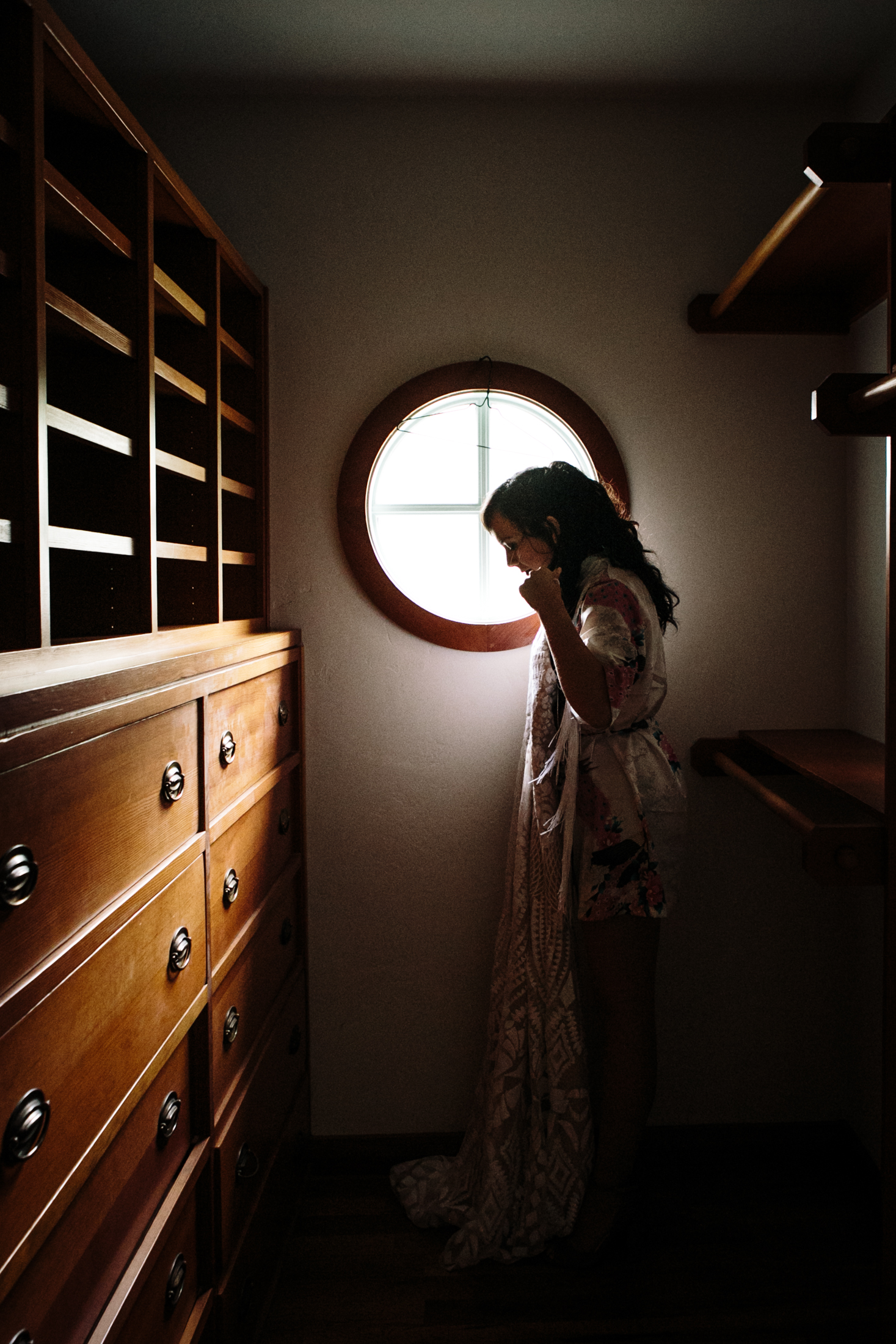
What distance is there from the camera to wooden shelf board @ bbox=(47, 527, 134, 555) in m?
1.04

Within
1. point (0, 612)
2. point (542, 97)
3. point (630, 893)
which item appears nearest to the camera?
point (0, 612)

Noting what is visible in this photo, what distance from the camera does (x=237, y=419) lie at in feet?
6.07

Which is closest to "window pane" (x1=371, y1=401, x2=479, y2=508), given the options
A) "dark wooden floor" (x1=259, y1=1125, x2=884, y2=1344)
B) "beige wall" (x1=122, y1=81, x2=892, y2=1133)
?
"beige wall" (x1=122, y1=81, x2=892, y2=1133)

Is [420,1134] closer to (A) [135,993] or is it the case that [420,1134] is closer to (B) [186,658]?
(A) [135,993]

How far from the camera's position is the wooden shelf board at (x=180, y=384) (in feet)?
4.58

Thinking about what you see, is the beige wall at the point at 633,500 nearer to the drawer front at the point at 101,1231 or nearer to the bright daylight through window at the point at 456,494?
the bright daylight through window at the point at 456,494

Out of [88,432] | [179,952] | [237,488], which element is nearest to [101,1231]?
[179,952]

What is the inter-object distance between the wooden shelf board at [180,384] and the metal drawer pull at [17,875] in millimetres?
884

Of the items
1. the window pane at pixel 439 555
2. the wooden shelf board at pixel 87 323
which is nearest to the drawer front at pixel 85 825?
the wooden shelf board at pixel 87 323

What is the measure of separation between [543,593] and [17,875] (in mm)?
1045

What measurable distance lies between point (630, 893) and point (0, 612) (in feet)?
4.03

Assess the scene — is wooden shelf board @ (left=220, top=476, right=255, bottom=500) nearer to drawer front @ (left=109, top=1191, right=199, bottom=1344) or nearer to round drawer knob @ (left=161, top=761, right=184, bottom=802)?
round drawer knob @ (left=161, top=761, right=184, bottom=802)

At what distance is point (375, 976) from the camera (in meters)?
2.12

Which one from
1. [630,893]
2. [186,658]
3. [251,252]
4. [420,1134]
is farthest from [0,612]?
[420,1134]
